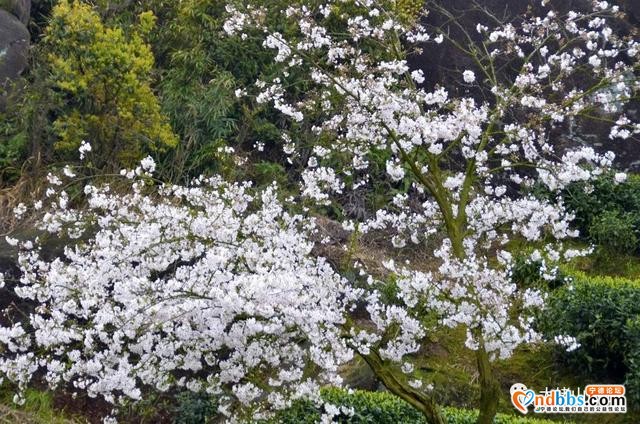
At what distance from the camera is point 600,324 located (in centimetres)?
579

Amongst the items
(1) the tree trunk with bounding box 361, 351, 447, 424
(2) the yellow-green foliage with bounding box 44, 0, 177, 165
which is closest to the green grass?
(2) the yellow-green foliage with bounding box 44, 0, 177, 165

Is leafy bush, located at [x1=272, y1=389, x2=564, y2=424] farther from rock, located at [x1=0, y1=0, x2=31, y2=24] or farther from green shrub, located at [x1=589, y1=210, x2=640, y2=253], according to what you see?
rock, located at [x1=0, y1=0, x2=31, y2=24]

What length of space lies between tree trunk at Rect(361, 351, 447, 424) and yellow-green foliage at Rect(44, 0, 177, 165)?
173 inches

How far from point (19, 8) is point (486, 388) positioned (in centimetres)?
782

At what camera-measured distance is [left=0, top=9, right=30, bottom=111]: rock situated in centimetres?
894

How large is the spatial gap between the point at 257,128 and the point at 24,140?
241cm

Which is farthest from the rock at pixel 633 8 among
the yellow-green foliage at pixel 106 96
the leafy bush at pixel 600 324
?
the yellow-green foliage at pixel 106 96

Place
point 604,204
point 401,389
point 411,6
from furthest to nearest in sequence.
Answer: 1. point 411,6
2. point 604,204
3. point 401,389

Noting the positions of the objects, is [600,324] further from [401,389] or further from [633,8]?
[633,8]

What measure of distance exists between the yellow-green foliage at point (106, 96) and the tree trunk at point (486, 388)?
4.64 m

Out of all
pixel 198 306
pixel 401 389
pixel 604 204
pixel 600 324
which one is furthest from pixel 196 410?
pixel 604 204

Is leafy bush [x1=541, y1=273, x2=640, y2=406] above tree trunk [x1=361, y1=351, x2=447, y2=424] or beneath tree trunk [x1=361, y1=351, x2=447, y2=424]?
above

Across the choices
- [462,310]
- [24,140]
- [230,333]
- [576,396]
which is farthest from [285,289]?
[24,140]

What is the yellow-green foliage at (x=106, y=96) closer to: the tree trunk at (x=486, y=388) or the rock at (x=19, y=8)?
the rock at (x=19, y=8)
